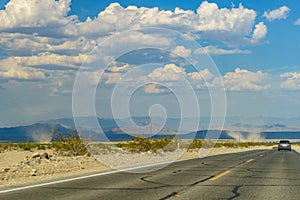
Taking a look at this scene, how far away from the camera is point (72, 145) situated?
107ft

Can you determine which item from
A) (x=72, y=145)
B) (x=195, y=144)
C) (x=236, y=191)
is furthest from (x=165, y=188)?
(x=195, y=144)

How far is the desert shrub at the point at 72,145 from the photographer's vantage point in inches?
1278

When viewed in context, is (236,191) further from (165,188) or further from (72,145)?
(72,145)

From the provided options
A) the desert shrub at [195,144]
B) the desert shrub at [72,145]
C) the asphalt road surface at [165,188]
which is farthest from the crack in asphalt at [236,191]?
the desert shrub at [195,144]

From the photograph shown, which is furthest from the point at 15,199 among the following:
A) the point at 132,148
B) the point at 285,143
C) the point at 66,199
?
the point at 285,143

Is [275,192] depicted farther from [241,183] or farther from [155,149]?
[155,149]

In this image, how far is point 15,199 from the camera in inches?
403

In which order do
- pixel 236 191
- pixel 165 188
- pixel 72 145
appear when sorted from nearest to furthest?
1. pixel 236 191
2. pixel 165 188
3. pixel 72 145

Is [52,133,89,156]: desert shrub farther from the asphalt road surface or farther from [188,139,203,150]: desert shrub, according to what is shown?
[188,139,203,150]: desert shrub

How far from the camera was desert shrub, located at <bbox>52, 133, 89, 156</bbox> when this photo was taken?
32.5 meters

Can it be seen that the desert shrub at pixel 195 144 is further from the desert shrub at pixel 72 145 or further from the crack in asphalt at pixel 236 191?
the crack in asphalt at pixel 236 191

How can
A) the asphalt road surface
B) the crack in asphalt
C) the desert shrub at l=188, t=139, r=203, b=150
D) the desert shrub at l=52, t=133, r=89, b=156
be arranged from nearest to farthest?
the asphalt road surface
the crack in asphalt
the desert shrub at l=52, t=133, r=89, b=156
the desert shrub at l=188, t=139, r=203, b=150

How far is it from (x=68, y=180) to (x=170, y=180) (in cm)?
351

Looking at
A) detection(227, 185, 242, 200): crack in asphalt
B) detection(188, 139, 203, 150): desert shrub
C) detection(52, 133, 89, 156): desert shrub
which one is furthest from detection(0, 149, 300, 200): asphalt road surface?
detection(188, 139, 203, 150): desert shrub
